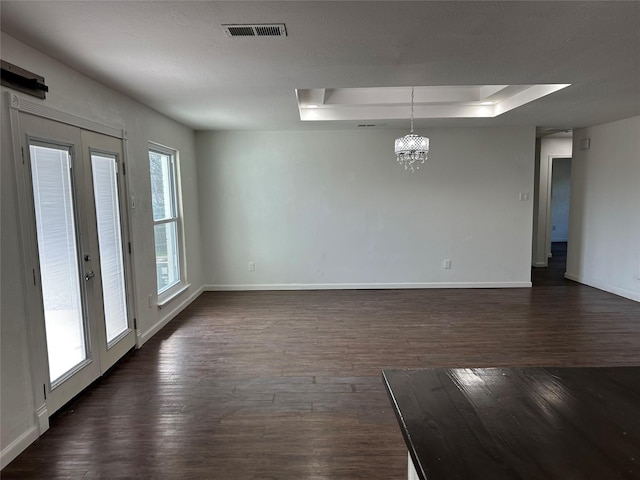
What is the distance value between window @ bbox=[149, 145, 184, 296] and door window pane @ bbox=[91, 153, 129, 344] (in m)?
0.85

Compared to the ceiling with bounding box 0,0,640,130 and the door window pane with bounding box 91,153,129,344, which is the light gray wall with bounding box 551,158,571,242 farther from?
the door window pane with bounding box 91,153,129,344

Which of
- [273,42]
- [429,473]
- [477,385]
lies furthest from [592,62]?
[429,473]

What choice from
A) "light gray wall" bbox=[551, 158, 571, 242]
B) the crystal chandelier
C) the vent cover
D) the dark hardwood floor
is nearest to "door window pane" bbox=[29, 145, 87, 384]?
the dark hardwood floor

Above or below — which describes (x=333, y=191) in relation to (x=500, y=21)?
below

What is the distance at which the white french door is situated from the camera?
2.42 metres

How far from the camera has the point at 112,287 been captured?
3312 mm

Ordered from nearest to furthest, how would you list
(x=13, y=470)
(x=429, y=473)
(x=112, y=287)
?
1. (x=429, y=473)
2. (x=13, y=470)
3. (x=112, y=287)

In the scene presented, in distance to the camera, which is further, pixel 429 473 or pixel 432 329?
pixel 432 329

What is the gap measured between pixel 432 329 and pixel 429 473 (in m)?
3.40

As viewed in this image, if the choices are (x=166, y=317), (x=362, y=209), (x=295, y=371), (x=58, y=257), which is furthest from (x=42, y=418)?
(x=362, y=209)

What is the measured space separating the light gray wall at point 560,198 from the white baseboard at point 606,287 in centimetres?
483

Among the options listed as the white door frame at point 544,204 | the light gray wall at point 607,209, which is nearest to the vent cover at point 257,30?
the light gray wall at point 607,209

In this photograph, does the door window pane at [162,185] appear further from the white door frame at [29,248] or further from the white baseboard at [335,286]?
Result: the white door frame at [29,248]

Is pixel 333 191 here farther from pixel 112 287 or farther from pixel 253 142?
pixel 112 287
